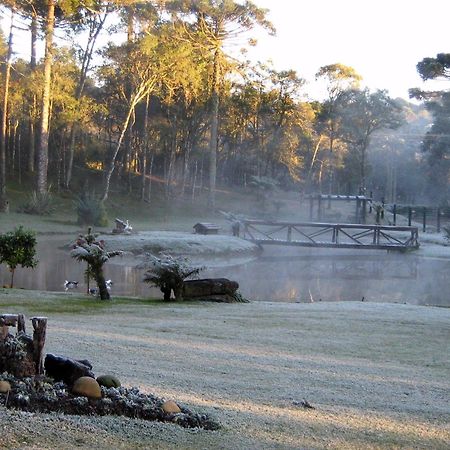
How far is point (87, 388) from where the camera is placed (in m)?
4.28

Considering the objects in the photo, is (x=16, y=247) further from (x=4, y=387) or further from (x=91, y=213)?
(x=91, y=213)

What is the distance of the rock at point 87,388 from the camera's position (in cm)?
426

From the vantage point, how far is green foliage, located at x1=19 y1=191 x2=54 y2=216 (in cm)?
3403

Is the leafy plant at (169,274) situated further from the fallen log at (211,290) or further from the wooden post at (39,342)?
A: the wooden post at (39,342)

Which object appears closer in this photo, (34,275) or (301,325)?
(301,325)

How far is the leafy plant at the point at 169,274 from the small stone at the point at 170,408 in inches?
328

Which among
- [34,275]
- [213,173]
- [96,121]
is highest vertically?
[96,121]

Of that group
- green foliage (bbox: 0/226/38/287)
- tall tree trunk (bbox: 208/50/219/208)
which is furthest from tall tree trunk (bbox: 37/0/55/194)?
green foliage (bbox: 0/226/38/287)

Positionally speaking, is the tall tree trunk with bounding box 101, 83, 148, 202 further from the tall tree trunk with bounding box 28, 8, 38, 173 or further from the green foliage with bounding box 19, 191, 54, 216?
the tall tree trunk with bounding box 28, 8, 38, 173

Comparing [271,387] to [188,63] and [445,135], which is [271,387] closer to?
[188,63]

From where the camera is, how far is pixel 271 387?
18.7 feet

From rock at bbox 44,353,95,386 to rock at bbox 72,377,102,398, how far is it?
163 millimetres

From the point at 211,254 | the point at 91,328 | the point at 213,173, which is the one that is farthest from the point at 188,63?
the point at 91,328

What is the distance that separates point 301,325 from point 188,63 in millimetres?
33120
